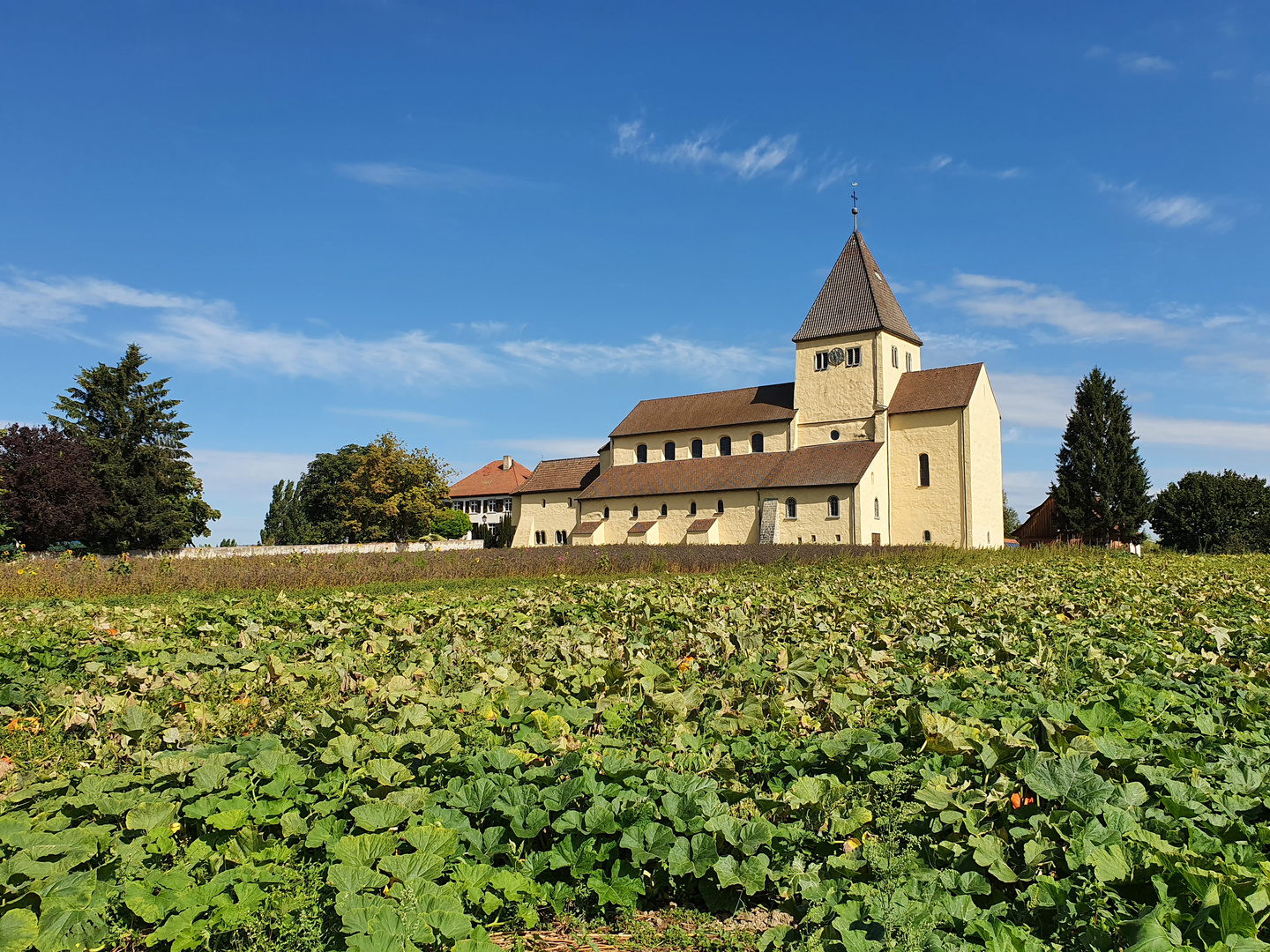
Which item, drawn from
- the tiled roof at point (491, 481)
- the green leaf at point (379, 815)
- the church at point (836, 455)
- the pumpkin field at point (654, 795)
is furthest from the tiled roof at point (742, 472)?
the green leaf at point (379, 815)

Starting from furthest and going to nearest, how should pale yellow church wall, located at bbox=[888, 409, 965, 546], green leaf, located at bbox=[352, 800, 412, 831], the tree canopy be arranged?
the tree canopy → pale yellow church wall, located at bbox=[888, 409, 965, 546] → green leaf, located at bbox=[352, 800, 412, 831]

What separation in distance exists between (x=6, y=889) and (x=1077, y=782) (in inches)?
158

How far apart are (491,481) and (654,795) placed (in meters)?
75.9

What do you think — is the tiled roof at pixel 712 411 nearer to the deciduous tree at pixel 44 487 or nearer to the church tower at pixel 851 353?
the church tower at pixel 851 353

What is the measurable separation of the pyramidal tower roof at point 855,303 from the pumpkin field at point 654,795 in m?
41.9

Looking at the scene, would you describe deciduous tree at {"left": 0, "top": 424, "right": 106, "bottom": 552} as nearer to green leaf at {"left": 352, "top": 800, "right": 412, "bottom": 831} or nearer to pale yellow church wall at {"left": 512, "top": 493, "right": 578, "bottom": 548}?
pale yellow church wall at {"left": 512, "top": 493, "right": 578, "bottom": 548}

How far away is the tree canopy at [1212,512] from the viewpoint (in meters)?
53.4

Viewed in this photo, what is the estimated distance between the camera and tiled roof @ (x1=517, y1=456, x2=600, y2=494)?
57.2m

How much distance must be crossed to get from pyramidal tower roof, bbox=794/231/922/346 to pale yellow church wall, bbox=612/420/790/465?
5844mm

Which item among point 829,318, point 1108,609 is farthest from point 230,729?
point 829,318

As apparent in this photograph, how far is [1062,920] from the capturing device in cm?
269

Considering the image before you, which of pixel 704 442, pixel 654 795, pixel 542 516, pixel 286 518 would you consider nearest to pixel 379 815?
pixel 654 795

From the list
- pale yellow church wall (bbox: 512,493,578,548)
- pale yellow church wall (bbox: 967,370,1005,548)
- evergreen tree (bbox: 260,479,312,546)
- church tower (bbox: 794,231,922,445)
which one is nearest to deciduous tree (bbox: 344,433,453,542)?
pale yellow church wall (bbox: 512,493,578,548)

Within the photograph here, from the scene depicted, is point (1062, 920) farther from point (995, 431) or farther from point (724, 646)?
point (995, 431)
